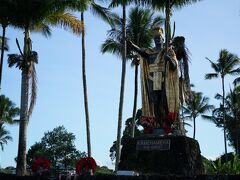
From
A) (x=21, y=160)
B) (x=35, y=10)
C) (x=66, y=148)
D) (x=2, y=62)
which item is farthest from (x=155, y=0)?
(x=66, y=148)

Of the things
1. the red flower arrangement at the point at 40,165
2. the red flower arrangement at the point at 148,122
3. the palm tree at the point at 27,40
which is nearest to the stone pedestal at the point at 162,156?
the red flower arrangement at the point at 148,122

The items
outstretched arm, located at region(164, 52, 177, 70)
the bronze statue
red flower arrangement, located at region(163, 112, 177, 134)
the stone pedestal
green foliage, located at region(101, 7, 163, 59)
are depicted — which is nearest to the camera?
the stone pedestal

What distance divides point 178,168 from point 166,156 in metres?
0.45

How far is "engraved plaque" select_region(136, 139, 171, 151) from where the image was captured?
507 inches

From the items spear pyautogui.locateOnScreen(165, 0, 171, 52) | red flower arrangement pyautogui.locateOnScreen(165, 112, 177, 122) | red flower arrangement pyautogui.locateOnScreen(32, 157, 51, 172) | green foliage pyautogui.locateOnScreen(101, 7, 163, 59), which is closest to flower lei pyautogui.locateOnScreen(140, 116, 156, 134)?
red flower arrangement pyautogui.locateOnScreen(165, 112, 177, 122)

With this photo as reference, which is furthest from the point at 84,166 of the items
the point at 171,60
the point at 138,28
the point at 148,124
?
the point at 138,28

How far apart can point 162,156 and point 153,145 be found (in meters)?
0.41

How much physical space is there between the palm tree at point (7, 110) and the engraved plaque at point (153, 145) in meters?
32.3

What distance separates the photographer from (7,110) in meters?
46.7

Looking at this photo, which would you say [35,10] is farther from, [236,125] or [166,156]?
[236,125]

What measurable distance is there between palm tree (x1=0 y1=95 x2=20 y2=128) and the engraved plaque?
106 feet

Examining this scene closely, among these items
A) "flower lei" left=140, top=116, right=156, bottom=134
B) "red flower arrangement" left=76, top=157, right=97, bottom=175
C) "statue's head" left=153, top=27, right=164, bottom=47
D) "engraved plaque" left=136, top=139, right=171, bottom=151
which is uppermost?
"statue's head" left=153, top=27, right=164, bottom=47

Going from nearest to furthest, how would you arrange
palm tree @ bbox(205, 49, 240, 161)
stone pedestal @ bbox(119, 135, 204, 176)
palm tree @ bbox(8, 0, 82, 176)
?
1. stone pedestal @ bbox(119, 135, 204, 176)
2. palm tree @ bbox(8, 0, 82, 176)
3. palm tree @ bbox(205, 49, 240, 161)

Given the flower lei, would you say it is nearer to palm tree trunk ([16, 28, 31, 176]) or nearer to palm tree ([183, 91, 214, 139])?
palm tree trunk ([16, 28, 31, 176])
